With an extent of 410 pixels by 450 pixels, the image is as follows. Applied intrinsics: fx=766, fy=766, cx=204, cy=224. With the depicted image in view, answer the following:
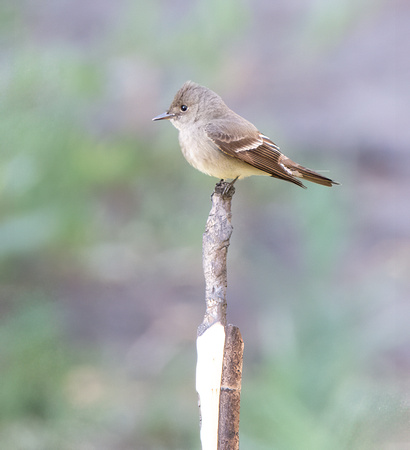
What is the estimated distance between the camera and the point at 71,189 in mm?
2416

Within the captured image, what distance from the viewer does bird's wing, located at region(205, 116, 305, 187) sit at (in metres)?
1.37

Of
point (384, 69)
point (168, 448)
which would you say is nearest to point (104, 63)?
point (384, 69)

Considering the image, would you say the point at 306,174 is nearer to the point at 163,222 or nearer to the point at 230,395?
the point at 230,395

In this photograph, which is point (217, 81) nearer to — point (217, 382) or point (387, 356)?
point (387, 356)

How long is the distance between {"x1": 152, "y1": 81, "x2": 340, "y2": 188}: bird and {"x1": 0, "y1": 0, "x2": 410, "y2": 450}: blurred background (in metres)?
0.50

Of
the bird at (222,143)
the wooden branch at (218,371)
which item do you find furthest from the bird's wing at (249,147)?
the wooden branch at (218,371)

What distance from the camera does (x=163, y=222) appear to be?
2666 mm

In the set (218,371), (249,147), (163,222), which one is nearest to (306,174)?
(249,147)

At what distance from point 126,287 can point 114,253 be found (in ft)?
0.53

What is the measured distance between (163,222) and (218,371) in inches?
69.0

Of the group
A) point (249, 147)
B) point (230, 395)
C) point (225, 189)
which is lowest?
point (230, 395)

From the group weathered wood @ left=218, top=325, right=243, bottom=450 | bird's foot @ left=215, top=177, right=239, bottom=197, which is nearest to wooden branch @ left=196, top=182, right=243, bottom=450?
weathered wood @ left=218, top=325, right=243, bottom=450

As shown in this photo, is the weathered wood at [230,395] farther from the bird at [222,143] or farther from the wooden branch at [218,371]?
the bird at [222,143]

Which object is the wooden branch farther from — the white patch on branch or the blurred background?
the blurred background
